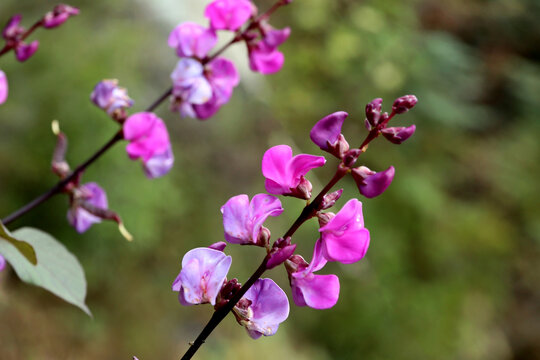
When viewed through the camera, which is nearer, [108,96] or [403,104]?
[403,104]

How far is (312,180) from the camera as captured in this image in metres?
2.25

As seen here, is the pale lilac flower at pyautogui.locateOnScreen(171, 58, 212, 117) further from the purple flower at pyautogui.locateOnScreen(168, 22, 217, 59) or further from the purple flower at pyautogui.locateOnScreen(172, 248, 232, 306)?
the purple flower at pyautogui.locateOnScreen(172, 248, 232, 306)

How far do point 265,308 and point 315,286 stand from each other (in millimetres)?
36

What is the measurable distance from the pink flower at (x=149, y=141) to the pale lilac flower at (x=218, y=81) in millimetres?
63

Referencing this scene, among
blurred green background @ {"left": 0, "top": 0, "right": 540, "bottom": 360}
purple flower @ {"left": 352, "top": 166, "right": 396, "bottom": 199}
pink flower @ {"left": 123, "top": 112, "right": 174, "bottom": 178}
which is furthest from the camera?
blurred green background @ {"left": 0, "top": 0, "right": 540, "bottom": 360}

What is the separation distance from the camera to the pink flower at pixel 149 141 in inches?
20.3

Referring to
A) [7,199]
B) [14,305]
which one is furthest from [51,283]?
[7,199]

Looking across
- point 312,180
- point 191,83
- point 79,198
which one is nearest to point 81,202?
point 79,198

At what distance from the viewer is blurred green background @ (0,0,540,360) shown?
1621 millimetres

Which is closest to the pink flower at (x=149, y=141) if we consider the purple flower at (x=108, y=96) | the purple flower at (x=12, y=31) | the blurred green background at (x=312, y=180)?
the purple flower at (x=108, y=96)

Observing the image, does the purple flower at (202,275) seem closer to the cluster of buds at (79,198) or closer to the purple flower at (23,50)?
the cluster of buds at (79,198)

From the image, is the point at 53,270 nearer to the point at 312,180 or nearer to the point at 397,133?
the point at 397,133

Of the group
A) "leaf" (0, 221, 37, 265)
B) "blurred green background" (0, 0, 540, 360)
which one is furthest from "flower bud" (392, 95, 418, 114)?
"blurred green background" (0, 0, 540, 360)

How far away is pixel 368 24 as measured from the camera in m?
2.84
